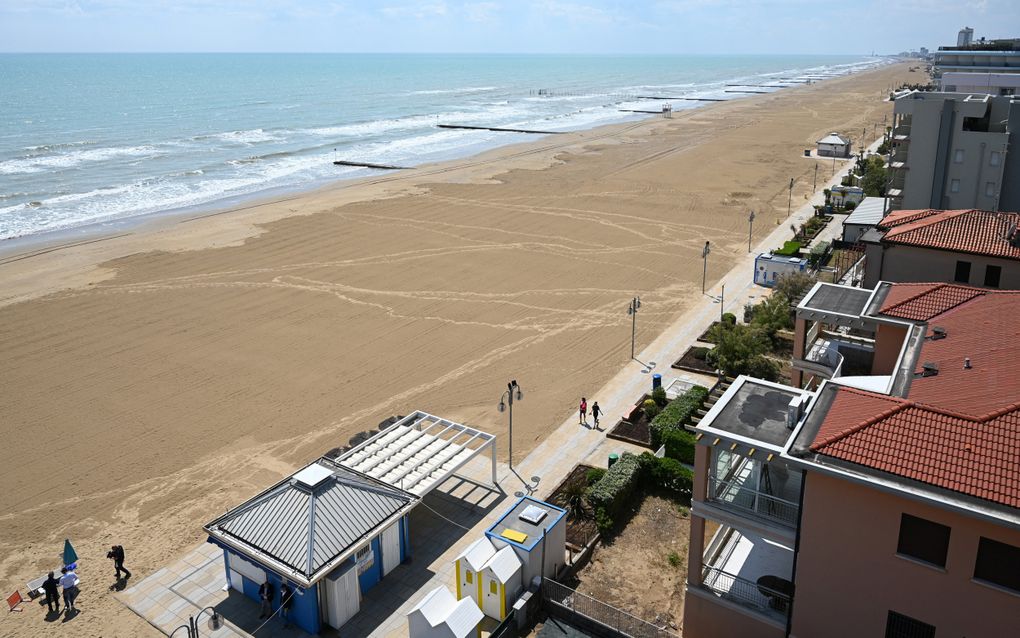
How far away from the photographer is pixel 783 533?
14.2 metres

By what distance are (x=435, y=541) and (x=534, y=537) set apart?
3696 millimetres

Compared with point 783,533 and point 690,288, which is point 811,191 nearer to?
point 690,288

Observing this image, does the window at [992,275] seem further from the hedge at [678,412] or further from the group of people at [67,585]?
the group of people at [67,585]

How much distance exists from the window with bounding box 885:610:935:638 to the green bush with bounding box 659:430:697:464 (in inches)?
409

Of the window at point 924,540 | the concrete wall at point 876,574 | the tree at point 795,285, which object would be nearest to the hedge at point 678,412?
the concrete wall at point 876,574

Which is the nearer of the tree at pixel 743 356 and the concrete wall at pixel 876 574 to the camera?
the concrete wall at pixel 876 574

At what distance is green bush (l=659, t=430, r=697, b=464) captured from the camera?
77.5 feet

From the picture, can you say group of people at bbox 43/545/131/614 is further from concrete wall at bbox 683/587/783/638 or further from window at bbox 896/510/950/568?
window at bbox 896/510/950/568

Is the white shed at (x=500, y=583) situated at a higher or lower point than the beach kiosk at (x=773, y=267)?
lower

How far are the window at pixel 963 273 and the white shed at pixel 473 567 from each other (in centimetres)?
1774

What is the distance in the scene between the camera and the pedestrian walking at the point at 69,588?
18859 mm

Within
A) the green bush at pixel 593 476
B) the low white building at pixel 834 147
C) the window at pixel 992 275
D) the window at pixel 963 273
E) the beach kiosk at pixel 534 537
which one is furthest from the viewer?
the low white building at pixel 834 147

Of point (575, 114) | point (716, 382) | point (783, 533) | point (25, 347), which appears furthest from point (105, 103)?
point (783, 533)

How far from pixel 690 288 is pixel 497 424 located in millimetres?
18233
